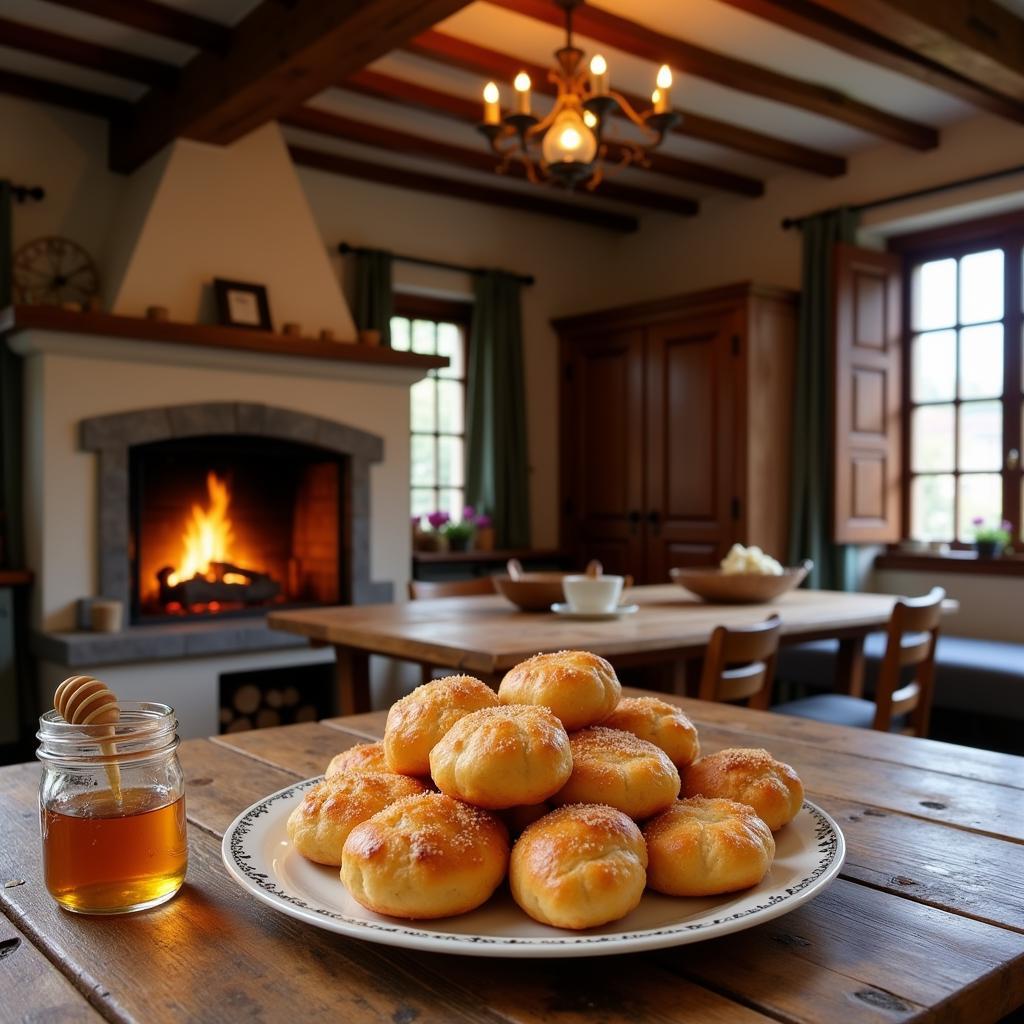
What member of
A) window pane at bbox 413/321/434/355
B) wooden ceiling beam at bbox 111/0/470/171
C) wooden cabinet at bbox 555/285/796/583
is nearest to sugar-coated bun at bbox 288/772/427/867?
wooden ceiling beam at bbox 111/0/470/171

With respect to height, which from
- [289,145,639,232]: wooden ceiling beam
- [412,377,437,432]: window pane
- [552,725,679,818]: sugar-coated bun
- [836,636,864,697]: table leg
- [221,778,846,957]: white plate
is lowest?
[836,636,864,697]: table leg

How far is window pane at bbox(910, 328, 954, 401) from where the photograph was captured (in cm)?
511

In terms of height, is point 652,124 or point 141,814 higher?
point 652,124

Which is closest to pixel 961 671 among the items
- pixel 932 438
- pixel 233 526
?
pixel 932 438

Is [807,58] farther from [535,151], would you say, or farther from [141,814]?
[141,814]

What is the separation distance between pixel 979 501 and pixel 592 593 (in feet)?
10.4

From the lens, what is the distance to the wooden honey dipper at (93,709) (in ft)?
2.36

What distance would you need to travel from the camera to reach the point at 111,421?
3938 mm

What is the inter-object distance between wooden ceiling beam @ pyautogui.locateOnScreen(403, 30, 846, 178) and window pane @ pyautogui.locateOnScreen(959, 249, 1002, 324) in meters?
0.82

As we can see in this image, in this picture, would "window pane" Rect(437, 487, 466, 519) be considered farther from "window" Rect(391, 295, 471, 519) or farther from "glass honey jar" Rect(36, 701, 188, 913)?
"glass honey jar" Rect(36, 701, 188, 913)

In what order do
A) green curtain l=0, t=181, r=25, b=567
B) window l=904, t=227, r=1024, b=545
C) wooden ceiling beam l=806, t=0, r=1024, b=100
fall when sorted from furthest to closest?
window l=904, t=227, r=1024, b=545 → green curtain l=0, t=181, r=25, b=567 → wooden ceiling beam l=806, t=0, r=1024, b=100

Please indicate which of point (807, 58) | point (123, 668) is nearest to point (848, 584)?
point (807, 58)

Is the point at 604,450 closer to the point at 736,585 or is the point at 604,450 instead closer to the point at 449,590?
the point at 449,590

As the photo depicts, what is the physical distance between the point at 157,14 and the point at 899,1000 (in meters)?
3.92
